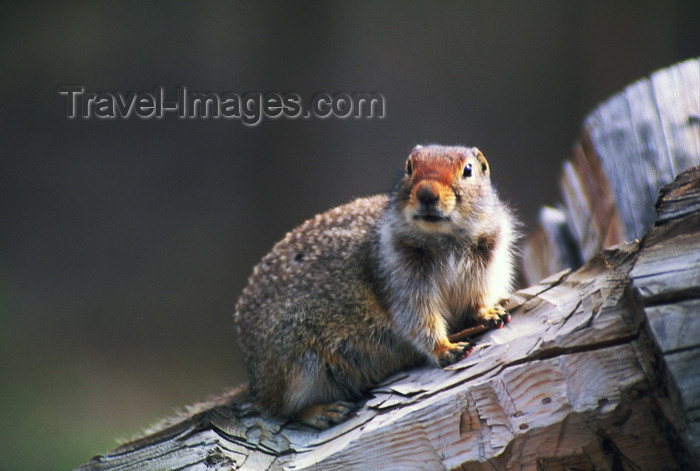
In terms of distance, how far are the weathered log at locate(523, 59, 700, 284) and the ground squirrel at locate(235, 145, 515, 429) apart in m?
1.19

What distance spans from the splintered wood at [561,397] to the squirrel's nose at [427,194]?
A: 814 millimetres

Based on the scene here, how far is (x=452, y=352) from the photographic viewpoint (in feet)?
12.2

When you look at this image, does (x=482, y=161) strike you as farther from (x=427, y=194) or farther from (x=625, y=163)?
(x=625, y=163)

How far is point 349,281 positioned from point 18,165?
22.2 ft

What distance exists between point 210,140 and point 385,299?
594cm

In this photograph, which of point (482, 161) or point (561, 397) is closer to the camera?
point (561, 397)

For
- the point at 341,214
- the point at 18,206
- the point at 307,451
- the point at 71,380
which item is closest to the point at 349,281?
the point at 341,214

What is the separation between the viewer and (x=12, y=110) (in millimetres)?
8945

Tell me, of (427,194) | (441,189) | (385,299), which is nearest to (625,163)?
(441,189)

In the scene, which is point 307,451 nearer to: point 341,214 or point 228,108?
point 341,214

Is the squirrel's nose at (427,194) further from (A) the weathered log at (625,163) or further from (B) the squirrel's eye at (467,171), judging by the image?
(A) the weathered log at (625,163)

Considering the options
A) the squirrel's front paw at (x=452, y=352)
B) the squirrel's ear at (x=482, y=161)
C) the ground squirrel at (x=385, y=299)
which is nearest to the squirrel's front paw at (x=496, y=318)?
the ground squirrel at (x=385, y=299)

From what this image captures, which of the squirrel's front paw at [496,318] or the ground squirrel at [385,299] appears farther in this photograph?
the ground squirrel at [385,299]

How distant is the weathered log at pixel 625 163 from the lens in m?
4.80
